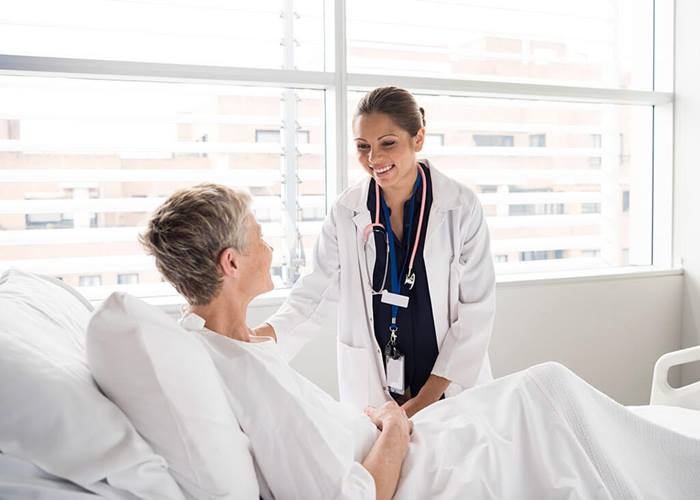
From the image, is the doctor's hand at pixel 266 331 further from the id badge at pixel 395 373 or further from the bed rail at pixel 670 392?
the bed rail at pixel 670 392

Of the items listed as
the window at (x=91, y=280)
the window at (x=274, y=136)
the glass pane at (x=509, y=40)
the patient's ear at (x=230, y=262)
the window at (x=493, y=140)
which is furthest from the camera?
the window at (x=493, y=140)

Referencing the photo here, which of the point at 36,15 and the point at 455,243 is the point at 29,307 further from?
the point at 36,15

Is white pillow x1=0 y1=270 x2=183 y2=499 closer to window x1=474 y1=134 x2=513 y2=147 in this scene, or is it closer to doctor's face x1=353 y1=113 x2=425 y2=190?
doctor's face x1=353 y1=113 x2=425 y2=190

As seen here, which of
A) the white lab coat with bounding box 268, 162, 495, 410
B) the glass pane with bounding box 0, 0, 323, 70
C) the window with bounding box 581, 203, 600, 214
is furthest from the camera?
the window with bounding box 581, 203, 600, 214

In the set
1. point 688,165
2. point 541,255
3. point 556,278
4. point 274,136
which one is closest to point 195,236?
point 274,136

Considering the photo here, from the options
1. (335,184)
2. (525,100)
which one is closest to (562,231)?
(525,100)

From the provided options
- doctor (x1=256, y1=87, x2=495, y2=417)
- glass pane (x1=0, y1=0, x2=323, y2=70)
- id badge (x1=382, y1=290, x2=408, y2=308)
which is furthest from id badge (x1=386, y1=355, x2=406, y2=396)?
glass pane (x1=0, y1=0, x2=323, y2=70)

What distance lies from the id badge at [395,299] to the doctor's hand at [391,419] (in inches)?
15.0

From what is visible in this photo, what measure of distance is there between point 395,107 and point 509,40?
159cm

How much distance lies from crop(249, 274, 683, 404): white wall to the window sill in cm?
1

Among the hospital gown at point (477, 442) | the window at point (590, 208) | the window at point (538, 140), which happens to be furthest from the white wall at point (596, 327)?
the hospital gown at point (477, 442)

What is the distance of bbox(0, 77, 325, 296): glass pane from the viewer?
8.11ft

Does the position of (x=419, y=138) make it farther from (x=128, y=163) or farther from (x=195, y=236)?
(x=128, y=163)

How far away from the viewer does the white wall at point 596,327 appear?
3.02 m
